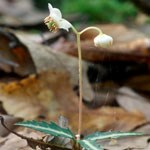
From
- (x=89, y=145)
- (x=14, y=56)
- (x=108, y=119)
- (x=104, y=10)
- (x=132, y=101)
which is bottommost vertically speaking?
(x=89, y=145)

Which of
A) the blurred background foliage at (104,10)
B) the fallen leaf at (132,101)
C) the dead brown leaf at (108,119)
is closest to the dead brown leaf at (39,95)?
the dead brown leaf at (108,119)

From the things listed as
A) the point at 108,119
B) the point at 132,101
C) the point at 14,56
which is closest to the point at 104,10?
the point at 14,56

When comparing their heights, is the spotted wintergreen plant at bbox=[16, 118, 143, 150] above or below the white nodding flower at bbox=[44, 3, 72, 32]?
below

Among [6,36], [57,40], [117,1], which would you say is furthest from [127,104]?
[117,1]

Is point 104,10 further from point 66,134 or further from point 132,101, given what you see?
point 66,134

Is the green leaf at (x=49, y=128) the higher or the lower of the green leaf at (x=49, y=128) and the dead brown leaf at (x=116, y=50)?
the lower

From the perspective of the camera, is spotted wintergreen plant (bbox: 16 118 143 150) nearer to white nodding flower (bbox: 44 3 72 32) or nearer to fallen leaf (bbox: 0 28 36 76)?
white nodding flower (bbox: 44 3 72 32)

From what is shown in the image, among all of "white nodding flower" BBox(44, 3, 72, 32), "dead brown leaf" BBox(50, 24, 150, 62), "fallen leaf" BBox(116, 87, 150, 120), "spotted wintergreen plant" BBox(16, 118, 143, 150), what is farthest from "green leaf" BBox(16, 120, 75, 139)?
"dead brown leaf" BBox(50, 24, 150, 62)

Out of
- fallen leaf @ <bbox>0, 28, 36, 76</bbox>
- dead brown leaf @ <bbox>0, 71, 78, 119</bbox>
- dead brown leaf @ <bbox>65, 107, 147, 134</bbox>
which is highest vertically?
fallen leaf @ <bbox>0, 28, 36, 76</bbox>

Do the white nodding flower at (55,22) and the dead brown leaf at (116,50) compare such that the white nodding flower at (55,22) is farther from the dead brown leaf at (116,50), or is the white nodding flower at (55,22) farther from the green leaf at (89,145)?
the dead brown leaf at (116,50)
